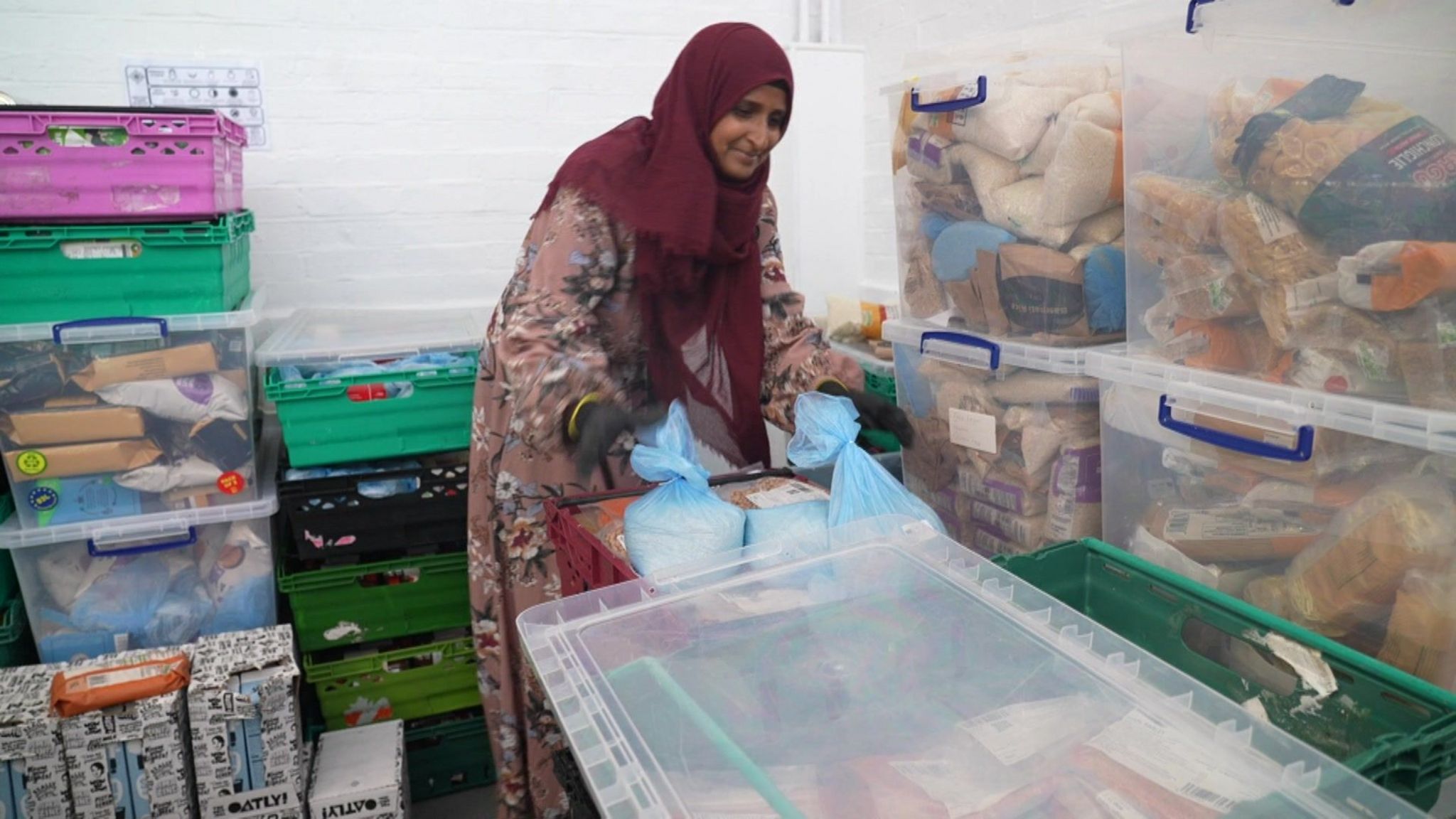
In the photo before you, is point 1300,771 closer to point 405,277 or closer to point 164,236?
point 164,236

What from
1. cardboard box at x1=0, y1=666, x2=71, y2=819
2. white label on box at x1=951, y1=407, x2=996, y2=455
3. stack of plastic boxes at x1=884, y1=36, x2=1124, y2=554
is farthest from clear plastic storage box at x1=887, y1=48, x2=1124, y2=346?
cardboard box at x1=0, y1=666, x2=71, y2=819

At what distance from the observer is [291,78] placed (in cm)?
232

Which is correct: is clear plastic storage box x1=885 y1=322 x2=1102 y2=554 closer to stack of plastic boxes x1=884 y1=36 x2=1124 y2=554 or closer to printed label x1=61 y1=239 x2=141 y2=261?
stack of plastic boxes x1=884 y1=36 x2=1124 y2=554

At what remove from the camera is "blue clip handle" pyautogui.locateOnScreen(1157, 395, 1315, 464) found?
99cm

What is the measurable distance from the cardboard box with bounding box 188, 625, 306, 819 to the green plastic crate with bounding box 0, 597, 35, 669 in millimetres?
443

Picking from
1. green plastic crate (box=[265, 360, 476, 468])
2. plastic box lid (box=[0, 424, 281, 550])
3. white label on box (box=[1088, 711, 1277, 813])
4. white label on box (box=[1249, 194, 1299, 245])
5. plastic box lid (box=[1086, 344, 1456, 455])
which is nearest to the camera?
white label on box (box=[1088, 711, 1277, 813])

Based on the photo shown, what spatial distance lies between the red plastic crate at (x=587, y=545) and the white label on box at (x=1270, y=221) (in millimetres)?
635

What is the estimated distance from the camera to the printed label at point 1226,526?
1024 millimetres

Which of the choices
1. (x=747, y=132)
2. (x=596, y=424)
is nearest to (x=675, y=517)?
(x=596, y=424)

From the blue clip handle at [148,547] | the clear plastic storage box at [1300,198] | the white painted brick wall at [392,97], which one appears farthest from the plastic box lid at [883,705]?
the white painted brick wall at [392,97]

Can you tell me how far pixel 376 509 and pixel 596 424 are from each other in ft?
3.06

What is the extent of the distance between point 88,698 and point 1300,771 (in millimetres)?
1729

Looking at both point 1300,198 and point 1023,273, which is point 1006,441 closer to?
point 1023,273

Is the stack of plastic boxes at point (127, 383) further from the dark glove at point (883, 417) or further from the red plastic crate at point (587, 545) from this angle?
the dark glove at point (883, 417)
